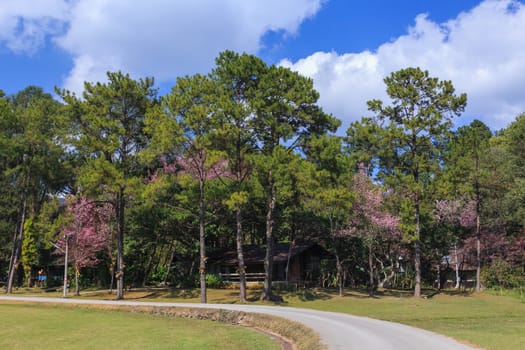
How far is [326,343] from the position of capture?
1334 centimetres

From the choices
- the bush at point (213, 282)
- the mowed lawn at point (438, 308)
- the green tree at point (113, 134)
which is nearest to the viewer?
the mowed lawn at point (438, 308)

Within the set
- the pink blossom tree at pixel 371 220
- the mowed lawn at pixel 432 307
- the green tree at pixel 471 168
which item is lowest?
the mowed lawn at pixel 432 307

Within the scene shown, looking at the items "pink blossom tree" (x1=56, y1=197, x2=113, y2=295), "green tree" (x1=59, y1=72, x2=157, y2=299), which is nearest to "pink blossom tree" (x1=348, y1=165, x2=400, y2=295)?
"green tree" (x1=59, y1=72, x2=157, y2=299)

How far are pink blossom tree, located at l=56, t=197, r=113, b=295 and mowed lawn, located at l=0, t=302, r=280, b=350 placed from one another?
1634 centimetres

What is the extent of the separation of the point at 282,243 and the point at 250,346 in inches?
1376

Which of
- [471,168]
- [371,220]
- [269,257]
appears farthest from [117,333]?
[471,168]

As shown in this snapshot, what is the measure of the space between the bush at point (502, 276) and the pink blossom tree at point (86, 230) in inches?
1252

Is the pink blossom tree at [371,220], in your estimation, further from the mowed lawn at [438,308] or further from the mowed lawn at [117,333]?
the mowed lawn at [117,333]

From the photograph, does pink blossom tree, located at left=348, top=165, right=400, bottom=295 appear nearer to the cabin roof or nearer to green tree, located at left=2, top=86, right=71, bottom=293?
the cabin roof

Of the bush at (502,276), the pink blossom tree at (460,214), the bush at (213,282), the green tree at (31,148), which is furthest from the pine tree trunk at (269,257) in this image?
the bush at (502,276)

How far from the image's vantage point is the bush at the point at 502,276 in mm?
39750

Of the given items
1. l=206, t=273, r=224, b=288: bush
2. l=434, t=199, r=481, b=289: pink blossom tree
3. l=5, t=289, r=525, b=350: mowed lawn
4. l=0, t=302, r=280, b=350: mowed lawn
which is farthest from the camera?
l=206, t=273, r=224, b=288: bush

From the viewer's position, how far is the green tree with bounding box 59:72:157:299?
35750mm

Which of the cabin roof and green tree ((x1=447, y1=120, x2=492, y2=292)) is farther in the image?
the cabin roof
